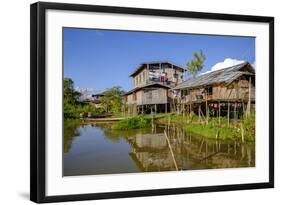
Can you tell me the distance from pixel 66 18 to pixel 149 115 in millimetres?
960

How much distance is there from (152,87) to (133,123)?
12.7 inches

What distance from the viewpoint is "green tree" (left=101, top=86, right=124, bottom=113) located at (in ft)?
14.8

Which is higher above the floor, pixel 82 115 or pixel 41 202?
pixel 82 115

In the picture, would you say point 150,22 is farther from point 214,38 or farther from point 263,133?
point 263,133

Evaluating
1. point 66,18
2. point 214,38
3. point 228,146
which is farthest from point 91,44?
point 228,146

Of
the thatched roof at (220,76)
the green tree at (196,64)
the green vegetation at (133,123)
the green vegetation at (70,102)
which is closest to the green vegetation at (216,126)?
the green vegetation at (133,123)

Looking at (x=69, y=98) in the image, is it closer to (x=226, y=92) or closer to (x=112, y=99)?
(x=112, y=99)

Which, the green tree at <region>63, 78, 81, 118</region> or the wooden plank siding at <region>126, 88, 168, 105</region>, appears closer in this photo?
the green tree at <region>63, 78, 81, 118</region>

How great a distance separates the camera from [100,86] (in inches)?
177

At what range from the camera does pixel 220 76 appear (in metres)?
4.89

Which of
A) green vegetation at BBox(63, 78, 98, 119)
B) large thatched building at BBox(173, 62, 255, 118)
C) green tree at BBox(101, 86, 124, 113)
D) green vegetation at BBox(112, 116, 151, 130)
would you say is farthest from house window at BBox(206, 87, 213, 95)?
green vegetation at BBox(63, 78, 98, 119)

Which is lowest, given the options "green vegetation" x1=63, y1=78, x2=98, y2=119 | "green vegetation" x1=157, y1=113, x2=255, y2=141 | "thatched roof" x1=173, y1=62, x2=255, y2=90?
"green vegetation" x1=157, y1=113, x2=255, y2=141

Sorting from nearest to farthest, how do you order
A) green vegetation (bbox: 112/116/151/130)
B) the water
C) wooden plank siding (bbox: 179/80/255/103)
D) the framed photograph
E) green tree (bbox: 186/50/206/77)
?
the framed photograph → the water → green vegetation (bbox: 112/116/151/130) → green tree (bbox: 186/50/206/77) → wooden plank siding (bbox: 179/80/255/103)

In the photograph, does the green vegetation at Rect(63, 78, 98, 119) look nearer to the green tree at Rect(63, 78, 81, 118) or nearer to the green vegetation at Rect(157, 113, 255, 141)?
the green tree at Rect(63, 78, 81, 118)
